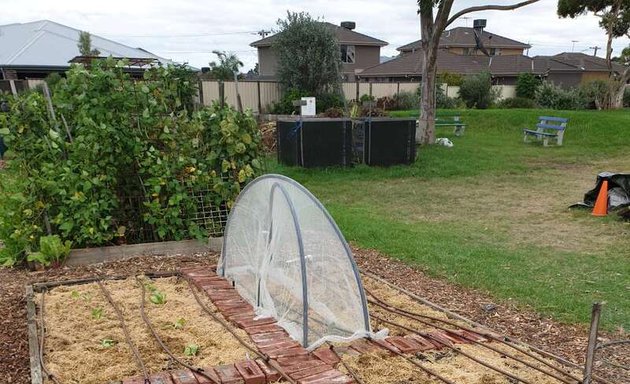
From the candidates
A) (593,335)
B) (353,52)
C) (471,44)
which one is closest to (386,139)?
(593,335)

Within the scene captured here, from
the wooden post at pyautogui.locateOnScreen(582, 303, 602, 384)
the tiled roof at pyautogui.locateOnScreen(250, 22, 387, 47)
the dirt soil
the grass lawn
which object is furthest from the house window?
the wooden post at pyautogui.locateOnScreen(582, 303, 602, 384)

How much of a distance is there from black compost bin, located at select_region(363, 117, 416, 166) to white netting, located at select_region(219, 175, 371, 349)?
7.90 metres

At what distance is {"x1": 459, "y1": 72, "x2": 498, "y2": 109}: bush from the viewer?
82.2 ft

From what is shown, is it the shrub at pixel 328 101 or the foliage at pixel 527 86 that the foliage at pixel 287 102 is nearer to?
the shrub at pixel 328 101

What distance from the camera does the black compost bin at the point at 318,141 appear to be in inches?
436

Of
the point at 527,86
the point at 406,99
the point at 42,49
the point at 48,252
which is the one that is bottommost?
the point at 48,252

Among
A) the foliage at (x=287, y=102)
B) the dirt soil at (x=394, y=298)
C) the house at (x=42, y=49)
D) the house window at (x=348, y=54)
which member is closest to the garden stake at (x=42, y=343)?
the dirt soil at (x=394, y=298)

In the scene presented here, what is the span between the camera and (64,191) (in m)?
5.08

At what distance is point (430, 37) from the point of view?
13664 mm

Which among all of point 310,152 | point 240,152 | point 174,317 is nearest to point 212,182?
point 240,152

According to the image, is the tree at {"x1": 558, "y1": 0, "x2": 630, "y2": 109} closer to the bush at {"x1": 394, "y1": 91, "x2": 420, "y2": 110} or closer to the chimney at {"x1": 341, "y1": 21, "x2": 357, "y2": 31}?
the bush at {"x1": 394, "y1": 91, "x2": 420, "y2": 110}

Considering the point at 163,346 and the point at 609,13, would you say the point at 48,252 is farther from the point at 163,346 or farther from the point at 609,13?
the point at 609,13

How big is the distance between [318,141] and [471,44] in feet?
111

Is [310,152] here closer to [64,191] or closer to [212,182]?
[212,182]
